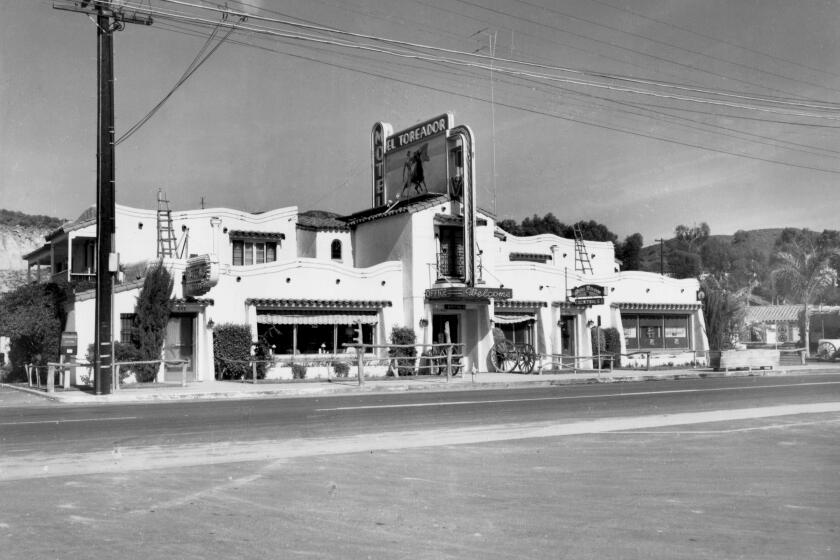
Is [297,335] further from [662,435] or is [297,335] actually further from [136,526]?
[136,526]

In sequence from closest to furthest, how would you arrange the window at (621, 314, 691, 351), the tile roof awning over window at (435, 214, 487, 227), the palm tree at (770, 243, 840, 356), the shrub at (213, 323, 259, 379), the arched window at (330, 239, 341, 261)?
1. the shrub at (213, 323, 259, 379)
2. the tile roof awning over window at (435, 214, 487, 227)
3. the arched window at (330, 239, 341, 261)
4. the window at (621, 314, 691, 351)
5. the palm tree at (770, 243, 840, 356)

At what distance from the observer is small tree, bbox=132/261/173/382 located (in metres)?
26.3

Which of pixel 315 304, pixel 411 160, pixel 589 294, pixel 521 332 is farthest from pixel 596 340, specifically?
pixel 315 304

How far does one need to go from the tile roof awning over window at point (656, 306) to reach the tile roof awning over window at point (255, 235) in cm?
1464

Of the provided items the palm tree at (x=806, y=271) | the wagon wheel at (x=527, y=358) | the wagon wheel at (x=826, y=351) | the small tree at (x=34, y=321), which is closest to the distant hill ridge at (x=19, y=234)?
the small tree at (x=34, y=321)

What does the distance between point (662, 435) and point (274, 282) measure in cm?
1843

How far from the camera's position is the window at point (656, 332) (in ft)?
126

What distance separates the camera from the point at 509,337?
116 ft

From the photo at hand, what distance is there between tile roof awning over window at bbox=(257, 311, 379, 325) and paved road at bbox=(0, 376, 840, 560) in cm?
1259

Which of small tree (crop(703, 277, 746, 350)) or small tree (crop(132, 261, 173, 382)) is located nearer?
small tree (crop(132, 261, 173, 382))

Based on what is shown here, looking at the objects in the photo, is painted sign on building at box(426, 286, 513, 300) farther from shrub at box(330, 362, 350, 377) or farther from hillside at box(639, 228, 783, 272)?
hillside at box(639, 228, 783, 272)

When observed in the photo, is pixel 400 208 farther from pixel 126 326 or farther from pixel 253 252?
pixel 126 326

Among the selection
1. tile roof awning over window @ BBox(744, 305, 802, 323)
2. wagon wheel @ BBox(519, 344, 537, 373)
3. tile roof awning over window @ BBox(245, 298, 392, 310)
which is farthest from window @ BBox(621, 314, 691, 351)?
tile roof awning over window @ BBox(744, 305, 802, 323)

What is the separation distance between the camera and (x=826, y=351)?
46.2m
